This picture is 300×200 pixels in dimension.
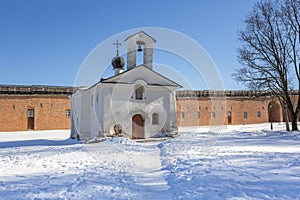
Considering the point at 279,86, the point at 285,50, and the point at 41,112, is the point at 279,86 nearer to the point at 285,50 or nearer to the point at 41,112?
the point at 285,50

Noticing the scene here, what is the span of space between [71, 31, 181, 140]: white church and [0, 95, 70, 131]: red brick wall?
1131cm

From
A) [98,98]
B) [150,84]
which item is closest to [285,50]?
[150,84]

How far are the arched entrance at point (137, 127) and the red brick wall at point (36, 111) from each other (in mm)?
15594

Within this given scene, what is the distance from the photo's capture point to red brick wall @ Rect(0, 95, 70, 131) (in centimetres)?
2806

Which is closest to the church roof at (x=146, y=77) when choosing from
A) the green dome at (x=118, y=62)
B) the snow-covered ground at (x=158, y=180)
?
the green dome at (x=118, y=62)

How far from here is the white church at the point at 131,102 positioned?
17.1 m

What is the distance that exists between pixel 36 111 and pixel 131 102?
55.1ft

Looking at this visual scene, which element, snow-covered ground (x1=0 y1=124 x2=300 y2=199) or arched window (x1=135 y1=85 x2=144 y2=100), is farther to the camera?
arched window (x1=135 y1=85 x2=144 y2=100)

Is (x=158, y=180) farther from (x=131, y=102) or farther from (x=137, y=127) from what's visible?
(x=137, y=127)

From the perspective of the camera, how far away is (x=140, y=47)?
19.1 m

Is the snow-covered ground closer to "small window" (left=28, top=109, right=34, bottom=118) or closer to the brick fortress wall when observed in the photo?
the brick fortress wall

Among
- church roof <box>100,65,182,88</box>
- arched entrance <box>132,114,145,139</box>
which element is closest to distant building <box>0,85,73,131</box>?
arched entrance <box>132,114,145,139</box>

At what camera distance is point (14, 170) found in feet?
24.2

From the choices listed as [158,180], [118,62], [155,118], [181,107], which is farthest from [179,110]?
[158,180]
